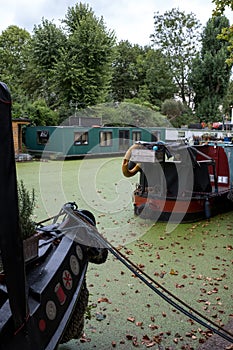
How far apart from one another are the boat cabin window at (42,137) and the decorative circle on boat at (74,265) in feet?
49.2

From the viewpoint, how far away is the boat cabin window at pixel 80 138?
16328mm

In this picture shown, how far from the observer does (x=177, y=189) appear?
5.73m

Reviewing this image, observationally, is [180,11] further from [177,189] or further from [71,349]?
[71,349]

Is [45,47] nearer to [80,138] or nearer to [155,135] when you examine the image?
[80,138]

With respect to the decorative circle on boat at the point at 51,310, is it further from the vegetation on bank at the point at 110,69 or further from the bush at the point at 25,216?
the vegetation on bank at the point at 110,69

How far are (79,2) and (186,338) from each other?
2538cm

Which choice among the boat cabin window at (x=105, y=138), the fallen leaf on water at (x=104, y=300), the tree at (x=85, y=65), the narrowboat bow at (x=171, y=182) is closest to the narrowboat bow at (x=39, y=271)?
the fallen leaf on water at (x=104, y=300)

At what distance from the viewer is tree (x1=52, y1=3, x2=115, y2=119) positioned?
848 inches

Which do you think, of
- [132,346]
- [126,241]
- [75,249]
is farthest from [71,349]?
[126,241]

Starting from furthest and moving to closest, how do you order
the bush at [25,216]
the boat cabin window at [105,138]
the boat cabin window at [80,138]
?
the boat cabin window at [105,138] < the boat cabin window at [80,138] < the bush at [25,216]

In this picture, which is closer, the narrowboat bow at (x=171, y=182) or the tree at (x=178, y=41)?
the narrowboat bow at (x=171, y=182)

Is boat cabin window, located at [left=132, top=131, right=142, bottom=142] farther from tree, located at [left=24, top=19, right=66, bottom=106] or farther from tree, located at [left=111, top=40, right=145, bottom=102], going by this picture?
tree, located at [left=111, top=40, right=145, bottom=102]

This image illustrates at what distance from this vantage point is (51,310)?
1.82m

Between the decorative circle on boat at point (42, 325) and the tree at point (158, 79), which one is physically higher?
the tree at point (158, 79)
